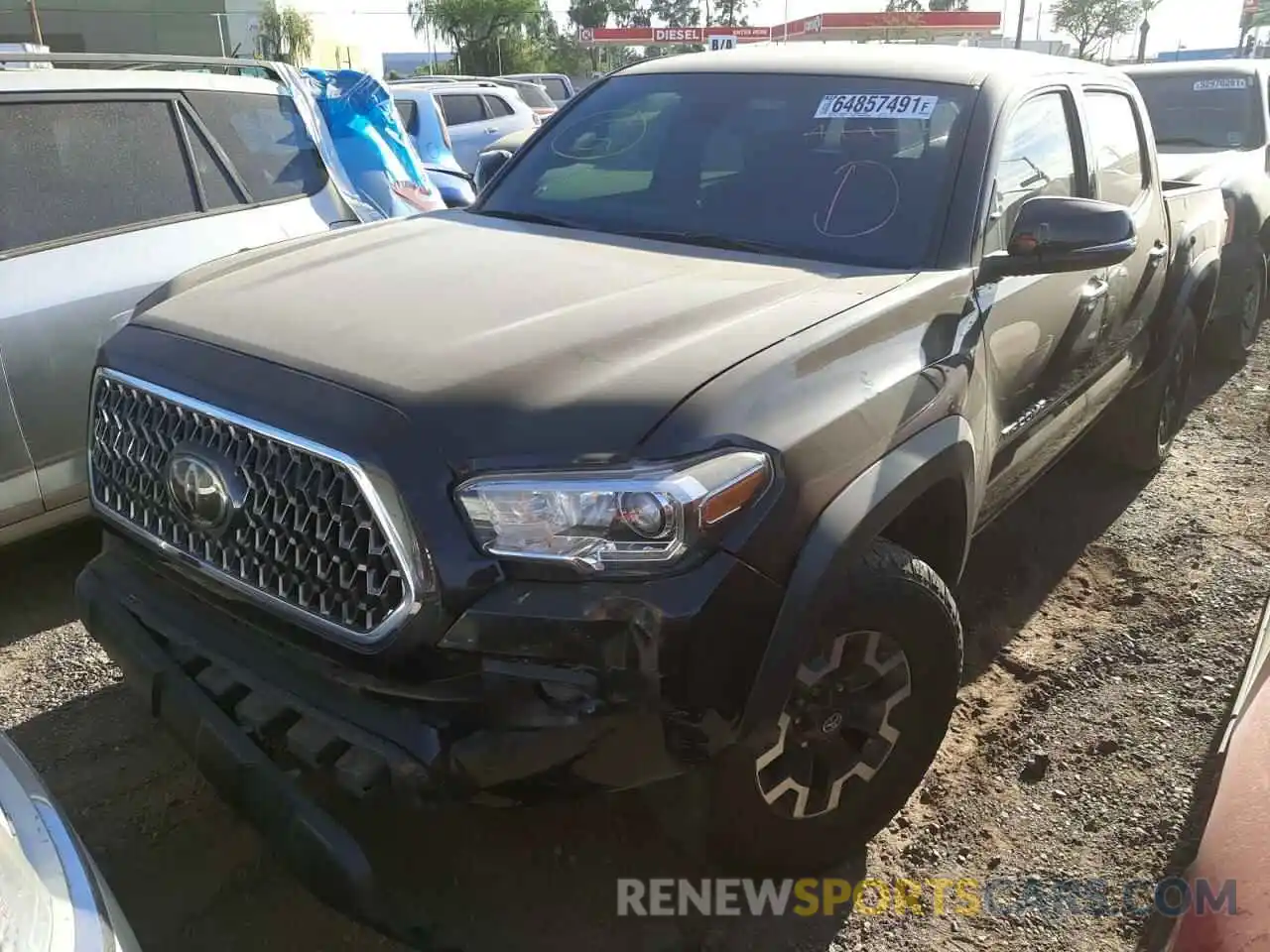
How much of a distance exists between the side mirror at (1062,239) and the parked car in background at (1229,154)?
11.5ft

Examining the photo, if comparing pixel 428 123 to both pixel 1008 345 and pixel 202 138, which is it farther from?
pixel 1008 345

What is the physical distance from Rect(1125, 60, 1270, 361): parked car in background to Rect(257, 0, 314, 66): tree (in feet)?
89.8

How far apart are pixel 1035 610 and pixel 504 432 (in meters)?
2.69

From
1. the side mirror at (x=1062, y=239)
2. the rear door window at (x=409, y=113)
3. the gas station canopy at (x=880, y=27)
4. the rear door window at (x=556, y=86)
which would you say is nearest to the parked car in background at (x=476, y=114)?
the rear door window at (x=409, y=113)

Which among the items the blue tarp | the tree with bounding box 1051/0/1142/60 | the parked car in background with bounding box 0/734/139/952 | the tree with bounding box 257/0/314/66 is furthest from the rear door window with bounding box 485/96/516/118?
the tree with bounding box 1051/0/1142/60

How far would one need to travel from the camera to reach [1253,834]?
5.00ft

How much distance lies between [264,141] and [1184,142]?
6534 mm

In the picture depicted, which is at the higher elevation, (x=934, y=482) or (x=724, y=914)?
Answer: (x=934, y=482)

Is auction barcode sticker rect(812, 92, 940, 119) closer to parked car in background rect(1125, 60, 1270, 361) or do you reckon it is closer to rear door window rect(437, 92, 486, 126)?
parked car in background rect(1125, 60, 1270, 361)

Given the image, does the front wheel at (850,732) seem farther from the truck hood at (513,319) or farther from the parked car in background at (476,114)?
the parked car in background at (476,114)

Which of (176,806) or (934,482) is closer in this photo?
(934,482)

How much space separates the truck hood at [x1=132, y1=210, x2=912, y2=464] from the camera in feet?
6.33

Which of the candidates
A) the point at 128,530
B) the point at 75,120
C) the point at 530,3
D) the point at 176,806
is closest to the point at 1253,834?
the point at 128,530

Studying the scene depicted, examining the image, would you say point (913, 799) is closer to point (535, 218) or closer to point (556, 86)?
point (535, 218)
